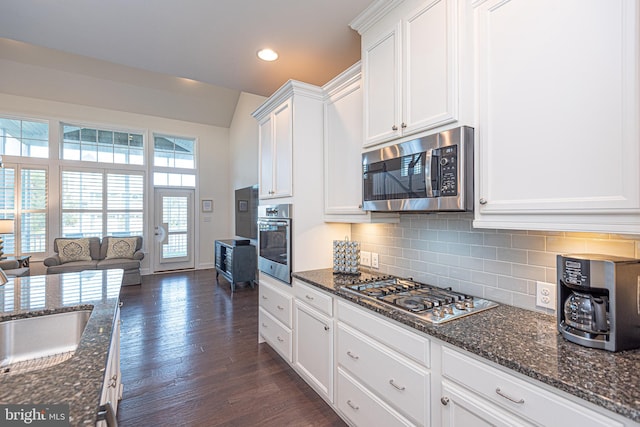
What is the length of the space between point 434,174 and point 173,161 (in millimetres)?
6810

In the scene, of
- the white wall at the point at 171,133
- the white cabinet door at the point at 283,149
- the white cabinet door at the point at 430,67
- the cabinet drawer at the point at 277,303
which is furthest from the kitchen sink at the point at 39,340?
the white wall at the point at 171,133

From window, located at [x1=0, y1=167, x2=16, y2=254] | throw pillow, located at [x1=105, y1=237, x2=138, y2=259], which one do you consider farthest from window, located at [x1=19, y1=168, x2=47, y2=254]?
throw pillow, located at [x1=105, y1=237, x2=138, y2=259]

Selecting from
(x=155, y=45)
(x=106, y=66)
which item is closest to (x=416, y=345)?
(x=155, y=45)

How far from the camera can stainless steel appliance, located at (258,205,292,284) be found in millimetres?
2504

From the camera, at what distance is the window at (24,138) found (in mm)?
5531

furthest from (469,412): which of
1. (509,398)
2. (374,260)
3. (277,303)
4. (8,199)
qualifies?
(8,199)

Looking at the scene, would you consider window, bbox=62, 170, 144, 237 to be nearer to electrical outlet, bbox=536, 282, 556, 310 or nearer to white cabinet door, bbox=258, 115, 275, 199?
white cabinet door, bbox=258, 115, 275, 199

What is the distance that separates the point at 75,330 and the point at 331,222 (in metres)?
1.76

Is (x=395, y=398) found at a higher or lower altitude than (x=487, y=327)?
lower

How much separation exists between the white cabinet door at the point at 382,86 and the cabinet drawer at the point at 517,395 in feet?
3.88

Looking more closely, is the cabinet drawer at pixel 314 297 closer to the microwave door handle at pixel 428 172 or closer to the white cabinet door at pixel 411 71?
the microwave door handle at pixel 428 172

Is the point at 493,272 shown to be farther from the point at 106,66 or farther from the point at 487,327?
the point at 106,66

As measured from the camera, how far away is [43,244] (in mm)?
5816

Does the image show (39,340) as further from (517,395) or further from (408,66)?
(408,66)
